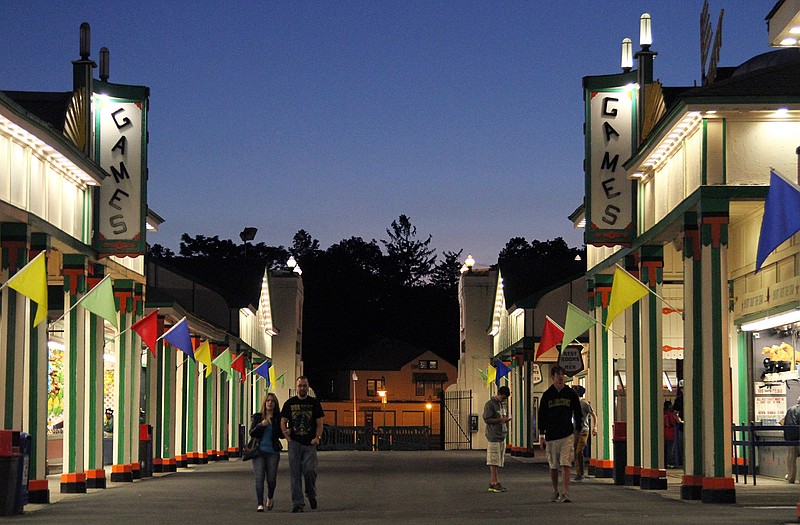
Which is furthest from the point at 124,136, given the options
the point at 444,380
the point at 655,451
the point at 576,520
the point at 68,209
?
the point at 444,380

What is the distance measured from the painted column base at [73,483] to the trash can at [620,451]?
10.1 m

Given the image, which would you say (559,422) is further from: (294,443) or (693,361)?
(294,443)

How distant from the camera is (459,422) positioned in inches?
2876

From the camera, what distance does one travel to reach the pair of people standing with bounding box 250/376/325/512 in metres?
21.2

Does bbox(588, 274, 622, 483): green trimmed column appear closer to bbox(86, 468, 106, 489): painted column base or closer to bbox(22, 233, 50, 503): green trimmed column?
bbox(86, 468, 106, 489): painted column base

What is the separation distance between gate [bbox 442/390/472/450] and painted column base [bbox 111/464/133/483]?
41.0 meters

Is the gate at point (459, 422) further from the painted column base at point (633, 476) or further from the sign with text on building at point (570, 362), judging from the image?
the painted column base at point (633, 476)

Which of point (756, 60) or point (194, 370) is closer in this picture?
point (756, 60)

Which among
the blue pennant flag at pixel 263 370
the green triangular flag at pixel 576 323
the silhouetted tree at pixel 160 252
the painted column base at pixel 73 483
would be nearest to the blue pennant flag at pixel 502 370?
the blue pennant flag at pixel 263 370

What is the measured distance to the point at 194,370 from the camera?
4197cm

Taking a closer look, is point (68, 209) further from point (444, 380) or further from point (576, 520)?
point (444, 380)

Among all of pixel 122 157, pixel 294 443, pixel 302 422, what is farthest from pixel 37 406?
pixel 122 157

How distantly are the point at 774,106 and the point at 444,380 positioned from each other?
9143 cm

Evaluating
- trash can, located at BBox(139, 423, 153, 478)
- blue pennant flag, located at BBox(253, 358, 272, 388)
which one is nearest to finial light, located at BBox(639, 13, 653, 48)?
trash can, located at BBox(139, 423, 153, 478)
